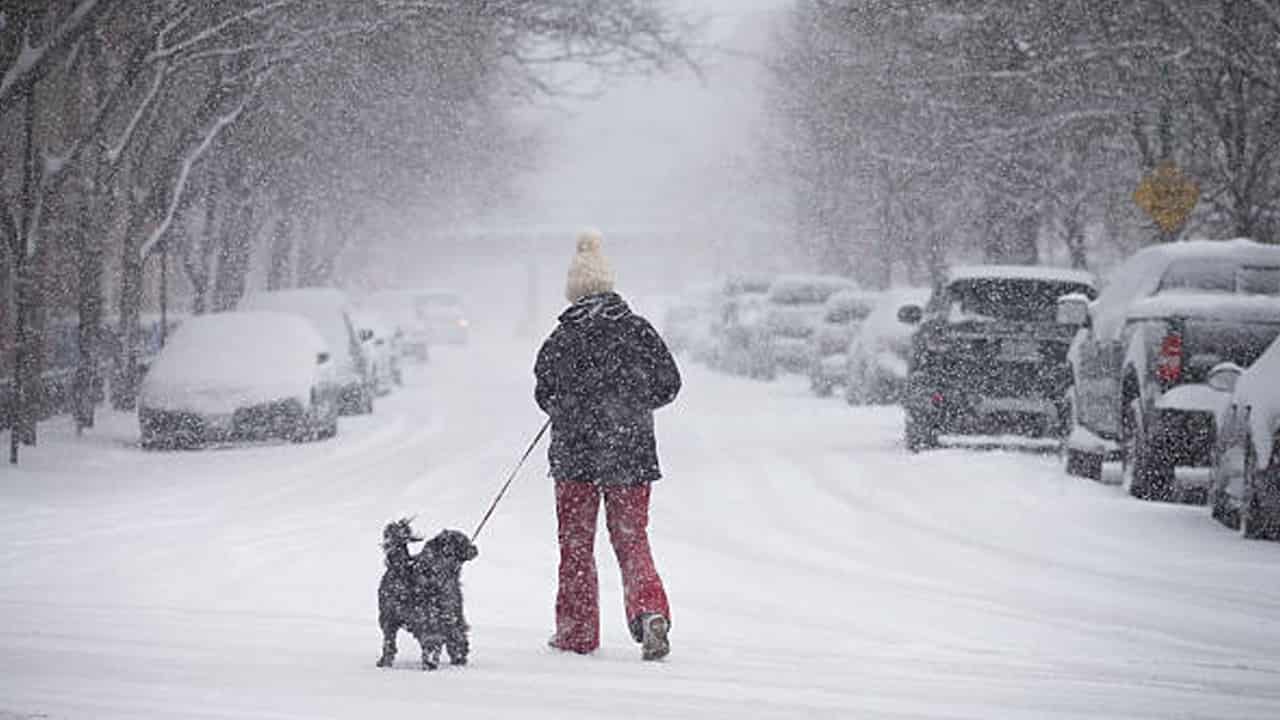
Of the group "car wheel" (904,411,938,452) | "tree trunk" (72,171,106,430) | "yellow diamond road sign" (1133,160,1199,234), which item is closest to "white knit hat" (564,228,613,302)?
"car wheel" (904,411,938,452)

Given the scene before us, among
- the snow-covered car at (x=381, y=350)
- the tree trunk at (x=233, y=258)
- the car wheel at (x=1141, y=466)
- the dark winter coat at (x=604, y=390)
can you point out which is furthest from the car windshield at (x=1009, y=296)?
the tree trunk at (x=233, y=258)

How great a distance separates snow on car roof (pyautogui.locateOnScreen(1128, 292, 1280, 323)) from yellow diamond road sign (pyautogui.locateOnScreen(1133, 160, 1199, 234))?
22.2ft

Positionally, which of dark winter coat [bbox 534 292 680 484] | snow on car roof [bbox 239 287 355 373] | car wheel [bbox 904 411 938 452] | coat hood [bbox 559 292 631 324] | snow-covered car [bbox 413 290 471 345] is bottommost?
snow-covered car [bbox 413 290 471 345]

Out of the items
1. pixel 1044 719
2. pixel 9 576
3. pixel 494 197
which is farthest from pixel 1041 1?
pixel 494 197

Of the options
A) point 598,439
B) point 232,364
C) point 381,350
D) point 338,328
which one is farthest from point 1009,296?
point 381,350

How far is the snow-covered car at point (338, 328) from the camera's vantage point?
96.2 ft

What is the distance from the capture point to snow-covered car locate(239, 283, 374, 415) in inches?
1154

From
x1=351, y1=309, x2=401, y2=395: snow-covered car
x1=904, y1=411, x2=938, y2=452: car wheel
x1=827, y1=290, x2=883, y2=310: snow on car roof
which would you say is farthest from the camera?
x1=827, y1=290, x2=883, y2=310: snow on car roof

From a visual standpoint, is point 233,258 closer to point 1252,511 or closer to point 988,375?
point 988,375

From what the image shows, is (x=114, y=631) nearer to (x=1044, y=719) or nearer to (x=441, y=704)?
(x=441, y=704)

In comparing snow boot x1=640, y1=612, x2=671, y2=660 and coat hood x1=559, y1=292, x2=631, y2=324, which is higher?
coat hood x1=559, y1=292, x2=631, y2=324

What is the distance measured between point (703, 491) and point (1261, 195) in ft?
51.0

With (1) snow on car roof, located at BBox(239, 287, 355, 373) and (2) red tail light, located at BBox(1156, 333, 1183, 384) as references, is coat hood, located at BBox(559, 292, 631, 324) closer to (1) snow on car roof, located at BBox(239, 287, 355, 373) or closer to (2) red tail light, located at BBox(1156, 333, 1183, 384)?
(2) red tail light, located at BBox(1156, 333, 1183, 384)

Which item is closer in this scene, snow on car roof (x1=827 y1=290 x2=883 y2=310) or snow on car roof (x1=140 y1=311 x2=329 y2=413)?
snow on car roof (x1=140 y1=311 x2=329 y2=413)
